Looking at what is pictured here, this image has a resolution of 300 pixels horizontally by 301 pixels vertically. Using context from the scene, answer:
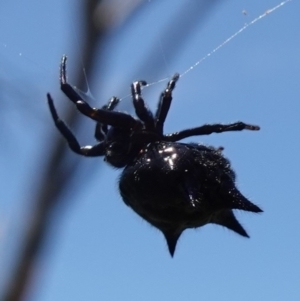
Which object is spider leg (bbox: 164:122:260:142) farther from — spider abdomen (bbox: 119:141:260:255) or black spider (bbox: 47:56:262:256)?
spider abdomen (bbox: 119:141:260:255)

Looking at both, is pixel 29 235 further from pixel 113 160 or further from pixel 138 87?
pixel 138 87

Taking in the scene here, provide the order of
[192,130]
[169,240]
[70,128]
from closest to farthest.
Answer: [169,240], [192,130], [70,128]

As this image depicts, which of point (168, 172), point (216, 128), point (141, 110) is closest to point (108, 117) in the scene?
point (141, 110)

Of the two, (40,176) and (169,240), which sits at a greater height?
(40,176)

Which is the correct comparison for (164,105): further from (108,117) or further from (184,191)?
(184,191)

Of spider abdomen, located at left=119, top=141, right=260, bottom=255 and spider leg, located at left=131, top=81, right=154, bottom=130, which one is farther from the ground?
spider leg, located at left=131, top=81, right=154, bottom=130

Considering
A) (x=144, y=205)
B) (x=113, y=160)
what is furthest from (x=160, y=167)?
(x=113, y=160)

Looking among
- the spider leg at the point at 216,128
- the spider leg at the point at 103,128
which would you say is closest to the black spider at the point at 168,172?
the spider leg at the point at 216,128

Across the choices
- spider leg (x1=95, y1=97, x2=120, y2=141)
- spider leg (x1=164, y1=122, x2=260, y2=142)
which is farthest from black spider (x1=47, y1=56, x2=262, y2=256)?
spider leg (x1=95, y1=97, x2=120, y2=141)
